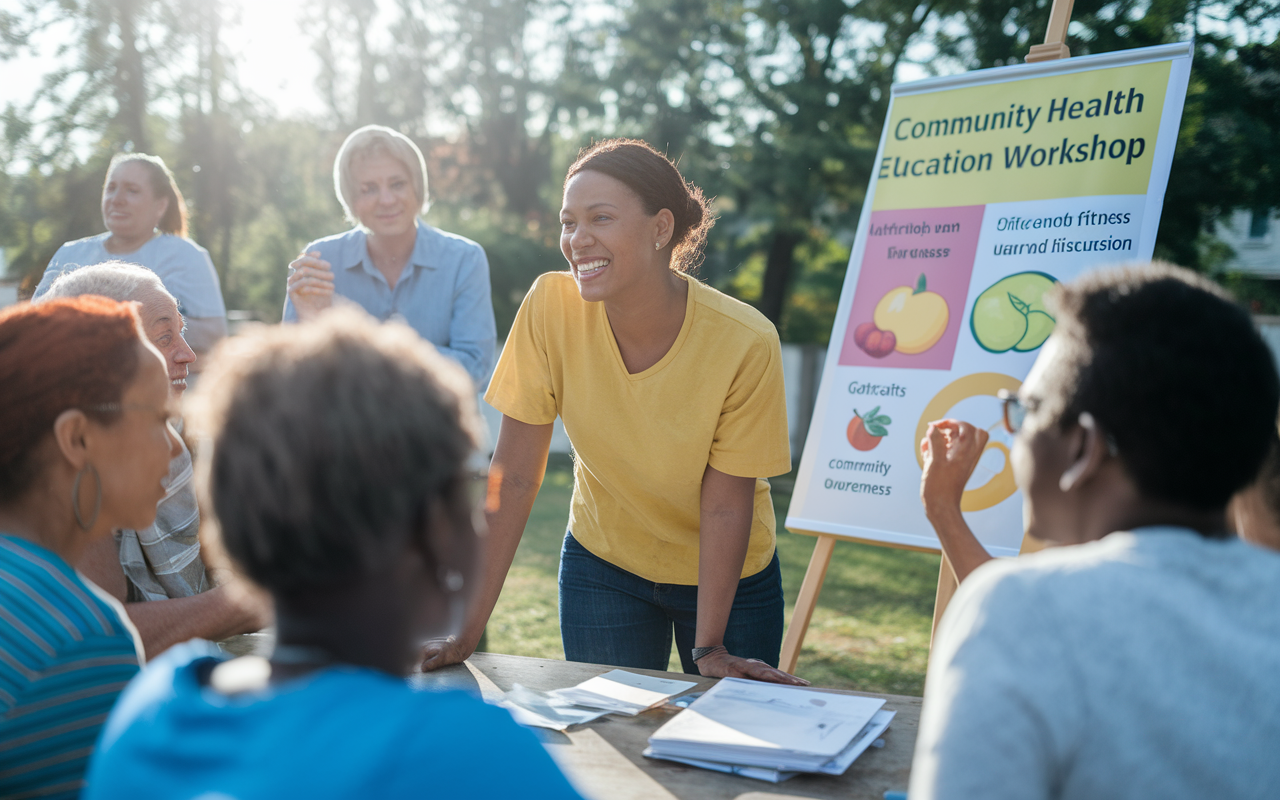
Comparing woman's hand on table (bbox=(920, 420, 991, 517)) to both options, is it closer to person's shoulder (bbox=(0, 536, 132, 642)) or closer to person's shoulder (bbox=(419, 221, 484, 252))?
person's shoulder (bbox=(0, 536, 132, 642))

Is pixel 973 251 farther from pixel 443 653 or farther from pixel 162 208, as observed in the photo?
pixel 162 208

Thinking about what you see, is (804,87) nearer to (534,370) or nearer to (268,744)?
(534,370)

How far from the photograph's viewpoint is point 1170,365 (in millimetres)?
994

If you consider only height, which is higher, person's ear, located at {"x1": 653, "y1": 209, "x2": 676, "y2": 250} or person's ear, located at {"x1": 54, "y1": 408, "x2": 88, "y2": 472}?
person's ear, located at {"x1": 653, "y1": 209, "x2": 676, "y2": 250}

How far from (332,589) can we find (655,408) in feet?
5.44

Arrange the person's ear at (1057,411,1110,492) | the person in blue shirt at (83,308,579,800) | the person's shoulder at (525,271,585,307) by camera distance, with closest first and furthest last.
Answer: the person in blue shirt at (83,308,579,800) < the person's ear at (1057,411,1110,492) < the person's shoulder at (525,271,585,307)

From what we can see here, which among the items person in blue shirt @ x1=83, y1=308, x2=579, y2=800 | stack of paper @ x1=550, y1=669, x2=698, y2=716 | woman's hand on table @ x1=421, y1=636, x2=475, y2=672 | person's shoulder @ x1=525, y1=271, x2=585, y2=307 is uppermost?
person's shoulder @ x1=525, y1=271, x2=585, y2=307

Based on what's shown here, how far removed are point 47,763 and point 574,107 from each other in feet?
51.6

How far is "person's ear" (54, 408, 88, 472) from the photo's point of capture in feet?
4.44

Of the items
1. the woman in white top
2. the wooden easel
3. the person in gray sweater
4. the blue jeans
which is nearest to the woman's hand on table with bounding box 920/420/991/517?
the person in gray sweater

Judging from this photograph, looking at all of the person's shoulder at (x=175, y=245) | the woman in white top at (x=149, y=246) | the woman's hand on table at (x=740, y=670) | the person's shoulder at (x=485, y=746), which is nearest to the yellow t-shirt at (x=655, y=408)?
the woman's hand on table at (x=740, y=670)

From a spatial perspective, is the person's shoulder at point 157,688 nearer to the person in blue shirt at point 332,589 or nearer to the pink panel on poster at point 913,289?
the person in blue shirt at point 332,589

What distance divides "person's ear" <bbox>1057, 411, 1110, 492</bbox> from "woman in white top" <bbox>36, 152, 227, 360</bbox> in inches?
142

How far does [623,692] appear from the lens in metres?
1.95
